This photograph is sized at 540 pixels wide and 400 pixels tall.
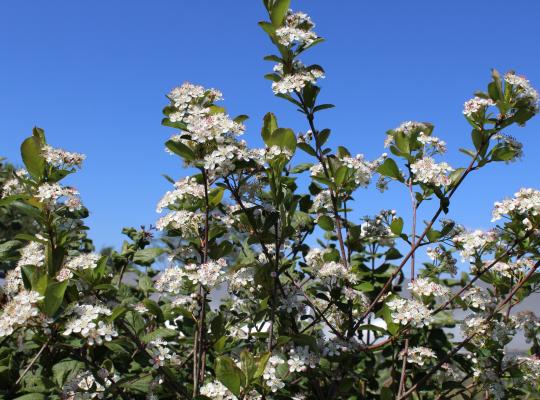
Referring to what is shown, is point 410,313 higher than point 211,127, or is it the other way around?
point 211,127

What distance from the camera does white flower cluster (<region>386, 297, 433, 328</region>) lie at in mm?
2098

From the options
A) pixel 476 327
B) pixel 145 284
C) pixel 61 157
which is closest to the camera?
pixel 61 157

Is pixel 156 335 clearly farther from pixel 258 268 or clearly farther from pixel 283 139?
pixel 283 139

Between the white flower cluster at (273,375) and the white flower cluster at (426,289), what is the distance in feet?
2.25

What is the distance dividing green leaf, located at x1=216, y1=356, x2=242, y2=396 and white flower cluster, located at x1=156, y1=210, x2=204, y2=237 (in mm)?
586

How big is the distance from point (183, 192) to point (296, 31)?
0.79m

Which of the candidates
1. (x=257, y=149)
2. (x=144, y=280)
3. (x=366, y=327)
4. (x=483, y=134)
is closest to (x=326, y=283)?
(x=366, y=327)


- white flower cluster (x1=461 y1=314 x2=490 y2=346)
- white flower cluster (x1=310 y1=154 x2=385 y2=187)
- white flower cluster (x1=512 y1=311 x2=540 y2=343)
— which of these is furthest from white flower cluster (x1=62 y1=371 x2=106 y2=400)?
white flower cluster (x1=512 y1=311 x2=540 y2=343)

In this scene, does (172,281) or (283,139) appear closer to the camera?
(283,139)

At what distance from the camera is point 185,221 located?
2104 mm

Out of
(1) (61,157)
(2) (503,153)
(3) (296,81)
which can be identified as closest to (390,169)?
(2) (503,153)

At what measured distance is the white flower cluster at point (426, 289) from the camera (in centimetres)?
227

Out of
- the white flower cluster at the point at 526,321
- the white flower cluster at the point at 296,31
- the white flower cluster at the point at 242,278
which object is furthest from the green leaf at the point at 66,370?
the white flower cluster at the point at 526,321

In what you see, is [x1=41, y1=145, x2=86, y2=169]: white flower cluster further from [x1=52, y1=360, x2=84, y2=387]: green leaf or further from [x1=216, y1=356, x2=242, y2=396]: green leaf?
[x1=216, y1=356, x2=242, y2=396]: green leaf
